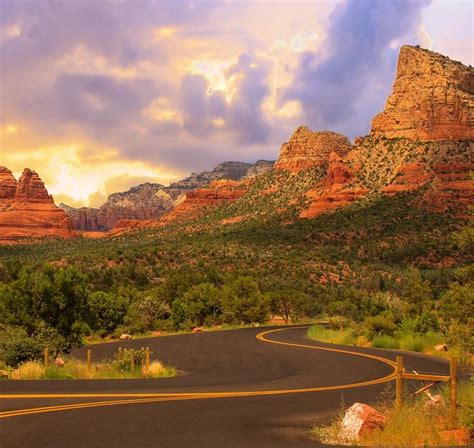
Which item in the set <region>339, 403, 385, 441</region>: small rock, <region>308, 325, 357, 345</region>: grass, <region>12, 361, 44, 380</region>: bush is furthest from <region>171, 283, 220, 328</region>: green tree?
<region>339, 403, 385, 441</region>: small rock

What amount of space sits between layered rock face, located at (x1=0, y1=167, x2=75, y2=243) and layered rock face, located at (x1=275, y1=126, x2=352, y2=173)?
59.8 meters

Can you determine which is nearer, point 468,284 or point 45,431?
point 45,431

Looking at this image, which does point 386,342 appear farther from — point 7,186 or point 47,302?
point 7,186

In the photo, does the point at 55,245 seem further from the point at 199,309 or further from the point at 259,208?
the point at 199,309

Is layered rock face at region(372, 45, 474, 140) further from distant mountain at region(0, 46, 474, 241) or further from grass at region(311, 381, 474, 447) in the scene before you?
grass at region(311, 381, 474, 447)

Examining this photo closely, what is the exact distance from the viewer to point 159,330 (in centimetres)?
5631

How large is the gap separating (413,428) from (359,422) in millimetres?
922

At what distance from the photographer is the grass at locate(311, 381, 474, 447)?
1148 centimetres

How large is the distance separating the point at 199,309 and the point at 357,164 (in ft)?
212

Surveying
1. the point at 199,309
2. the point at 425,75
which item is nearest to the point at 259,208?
the point at 425,75

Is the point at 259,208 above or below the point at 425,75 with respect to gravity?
below

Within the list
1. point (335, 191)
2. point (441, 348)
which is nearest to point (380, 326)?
point (441, 348)

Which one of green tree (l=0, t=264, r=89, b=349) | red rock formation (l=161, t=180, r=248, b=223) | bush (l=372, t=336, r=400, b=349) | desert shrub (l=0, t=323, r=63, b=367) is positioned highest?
red rock formation (l=161, t=180, r=248, b=223)

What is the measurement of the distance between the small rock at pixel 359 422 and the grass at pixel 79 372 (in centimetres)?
1245
